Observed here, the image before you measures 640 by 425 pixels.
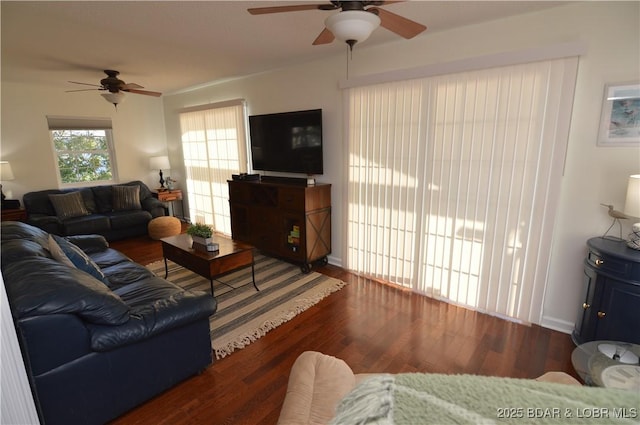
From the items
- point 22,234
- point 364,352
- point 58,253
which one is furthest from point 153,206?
point 364,352

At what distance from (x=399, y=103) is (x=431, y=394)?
3.01 m

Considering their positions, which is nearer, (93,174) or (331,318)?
(331,318)

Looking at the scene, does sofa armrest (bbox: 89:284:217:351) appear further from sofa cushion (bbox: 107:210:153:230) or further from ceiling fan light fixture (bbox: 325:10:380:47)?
sofa cushion (bbox: 107:210:153:230)

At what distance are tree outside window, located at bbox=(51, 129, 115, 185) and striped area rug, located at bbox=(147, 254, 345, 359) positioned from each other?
2806mm

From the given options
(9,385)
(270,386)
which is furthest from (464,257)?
(9,385)

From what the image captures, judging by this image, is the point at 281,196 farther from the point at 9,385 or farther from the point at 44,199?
the point at 44,199

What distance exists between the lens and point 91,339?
1.60m

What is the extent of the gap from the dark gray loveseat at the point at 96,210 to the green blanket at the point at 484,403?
18.4 feet

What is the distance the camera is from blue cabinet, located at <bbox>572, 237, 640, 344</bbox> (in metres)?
1.96

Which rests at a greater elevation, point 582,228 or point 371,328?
point 582,228

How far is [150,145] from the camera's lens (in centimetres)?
616

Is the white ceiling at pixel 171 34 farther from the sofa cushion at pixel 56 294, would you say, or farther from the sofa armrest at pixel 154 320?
the sofa armrest at pixel 154 320

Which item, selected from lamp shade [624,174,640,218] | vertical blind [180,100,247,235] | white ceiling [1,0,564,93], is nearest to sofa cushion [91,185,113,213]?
vertical blind [180,100,247,235]

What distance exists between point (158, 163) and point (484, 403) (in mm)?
6562
